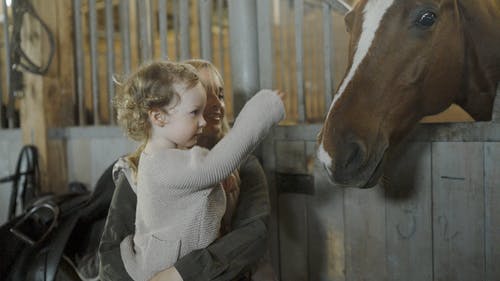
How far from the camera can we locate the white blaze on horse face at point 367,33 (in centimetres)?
101

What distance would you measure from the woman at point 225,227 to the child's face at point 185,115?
0.15 metres

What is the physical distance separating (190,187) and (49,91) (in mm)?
1527

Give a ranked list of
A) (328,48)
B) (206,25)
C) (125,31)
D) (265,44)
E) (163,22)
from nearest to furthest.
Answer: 1. (328,48)
2. (265,44)
3. (206,25)
4. (163,22)
5. (125,31)

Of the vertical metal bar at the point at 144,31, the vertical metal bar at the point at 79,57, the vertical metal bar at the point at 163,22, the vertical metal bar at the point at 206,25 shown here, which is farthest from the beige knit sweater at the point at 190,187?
the vertical metal bar at the point at 79,57

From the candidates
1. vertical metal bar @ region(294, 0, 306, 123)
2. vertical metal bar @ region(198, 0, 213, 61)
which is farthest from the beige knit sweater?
vertical metal bar @ region(198, 0, 213, 61)

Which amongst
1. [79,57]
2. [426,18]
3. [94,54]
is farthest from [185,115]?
[79,57]

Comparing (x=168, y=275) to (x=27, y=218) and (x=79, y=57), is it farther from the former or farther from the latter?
(x=79, y=57)

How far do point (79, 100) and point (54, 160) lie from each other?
0.33 m

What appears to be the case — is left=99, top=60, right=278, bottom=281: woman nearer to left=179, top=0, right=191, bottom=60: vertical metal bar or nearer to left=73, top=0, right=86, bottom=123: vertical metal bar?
left=179, top=0, right=191, bottom=60: vertical metal bar

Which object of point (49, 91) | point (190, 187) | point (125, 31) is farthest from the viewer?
point (49, 91)

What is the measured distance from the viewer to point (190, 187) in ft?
3.00

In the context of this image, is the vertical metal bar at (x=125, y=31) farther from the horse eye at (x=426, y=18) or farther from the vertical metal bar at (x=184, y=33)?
the horse eye at (x=426, y=18)

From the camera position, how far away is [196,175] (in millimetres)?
905

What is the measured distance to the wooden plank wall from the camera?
3.57ft
